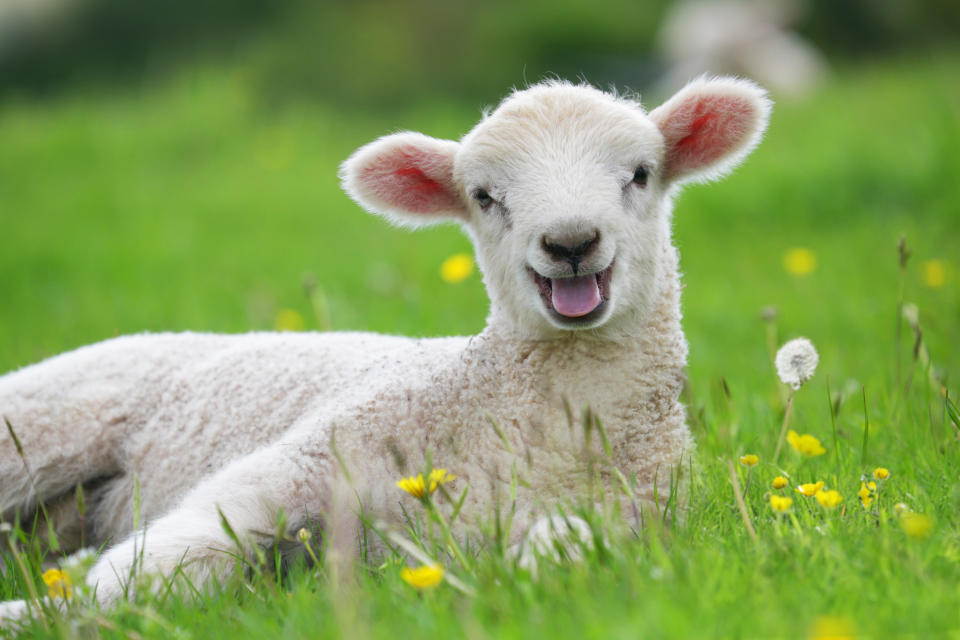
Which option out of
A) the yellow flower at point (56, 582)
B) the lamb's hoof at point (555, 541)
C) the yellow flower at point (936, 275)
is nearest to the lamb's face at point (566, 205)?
the lamb's hoof at point (555, 541)

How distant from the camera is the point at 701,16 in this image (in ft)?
49.7

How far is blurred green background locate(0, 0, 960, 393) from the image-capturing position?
6297 millimetres

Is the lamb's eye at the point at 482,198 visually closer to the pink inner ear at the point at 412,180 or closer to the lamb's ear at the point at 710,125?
the pink inner ear at the point at 412,180

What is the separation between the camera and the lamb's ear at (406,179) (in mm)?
3256

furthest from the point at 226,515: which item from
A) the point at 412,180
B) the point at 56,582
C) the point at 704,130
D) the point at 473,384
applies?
the point at 704,130

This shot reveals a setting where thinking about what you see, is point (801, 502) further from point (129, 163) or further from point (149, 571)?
point (129, 163)

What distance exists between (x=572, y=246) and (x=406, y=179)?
829 mm

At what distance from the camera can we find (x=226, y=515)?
2.79 m

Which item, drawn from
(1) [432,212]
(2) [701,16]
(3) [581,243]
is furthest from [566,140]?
(2) [701,16]

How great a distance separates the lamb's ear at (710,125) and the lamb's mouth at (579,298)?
22.2 inches

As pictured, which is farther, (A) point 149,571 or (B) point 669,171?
(B) point 669,171

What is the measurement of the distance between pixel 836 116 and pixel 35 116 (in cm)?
874

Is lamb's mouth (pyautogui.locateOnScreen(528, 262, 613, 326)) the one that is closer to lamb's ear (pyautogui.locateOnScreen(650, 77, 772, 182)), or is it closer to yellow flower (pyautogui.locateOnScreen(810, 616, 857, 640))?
lamb's ear (pyautogui.locateOnScreen(650, 77, 772, 182))

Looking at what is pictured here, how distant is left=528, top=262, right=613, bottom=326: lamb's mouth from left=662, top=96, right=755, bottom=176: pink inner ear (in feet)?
1.85
